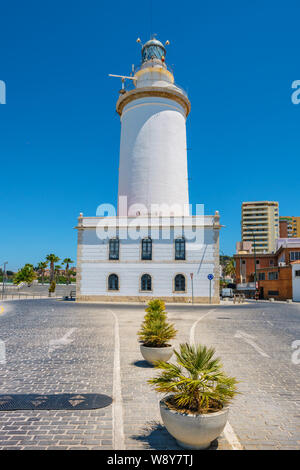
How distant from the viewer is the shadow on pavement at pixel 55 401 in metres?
5.81

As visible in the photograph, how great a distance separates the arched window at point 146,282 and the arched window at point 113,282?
2402 mm

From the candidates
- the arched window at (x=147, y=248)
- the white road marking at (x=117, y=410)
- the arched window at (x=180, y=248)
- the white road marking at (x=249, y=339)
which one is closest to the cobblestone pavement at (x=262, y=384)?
the white road marking at (x=249, y=339)

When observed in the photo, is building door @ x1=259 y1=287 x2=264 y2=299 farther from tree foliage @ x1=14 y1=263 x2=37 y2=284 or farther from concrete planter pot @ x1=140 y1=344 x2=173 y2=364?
tree foliage @ x1=14 y1=263 x2=37 y2=284

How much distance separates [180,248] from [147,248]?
9.94 ft

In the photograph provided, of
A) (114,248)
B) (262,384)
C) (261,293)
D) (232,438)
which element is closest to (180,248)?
(114,248)

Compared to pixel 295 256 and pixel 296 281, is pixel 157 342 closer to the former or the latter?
pixel 296 281

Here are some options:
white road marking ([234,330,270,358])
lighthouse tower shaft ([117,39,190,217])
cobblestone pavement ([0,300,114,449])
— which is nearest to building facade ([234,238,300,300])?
lighthouse tower shaft ([117,39,190,217])

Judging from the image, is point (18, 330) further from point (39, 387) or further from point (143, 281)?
point (143, 281)

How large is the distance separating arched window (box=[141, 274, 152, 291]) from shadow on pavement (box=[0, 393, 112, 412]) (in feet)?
85.5

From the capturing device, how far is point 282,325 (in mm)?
16906

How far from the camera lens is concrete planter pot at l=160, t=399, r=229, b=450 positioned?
4.12 m

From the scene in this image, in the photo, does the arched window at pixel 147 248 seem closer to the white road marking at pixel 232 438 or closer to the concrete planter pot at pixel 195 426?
the white road marking at pixel 232 438
